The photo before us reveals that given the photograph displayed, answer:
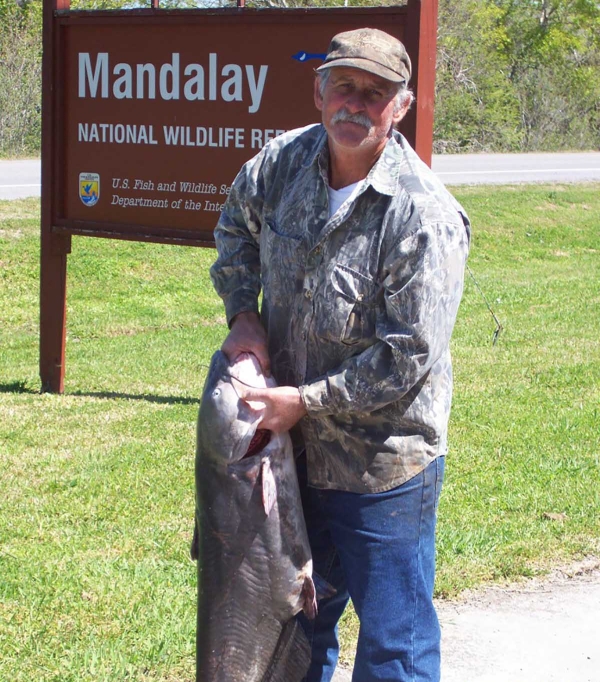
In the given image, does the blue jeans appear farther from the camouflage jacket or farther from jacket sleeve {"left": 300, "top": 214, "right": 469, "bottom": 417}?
jacket sleeve {"left": 300, "top": 214, "right": 469, "bottom": 417}

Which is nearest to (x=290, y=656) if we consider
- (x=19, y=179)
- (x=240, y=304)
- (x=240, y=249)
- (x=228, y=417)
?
(x=228, y=417)

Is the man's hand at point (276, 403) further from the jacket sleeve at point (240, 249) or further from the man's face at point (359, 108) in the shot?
the man's face at point (359, 108)

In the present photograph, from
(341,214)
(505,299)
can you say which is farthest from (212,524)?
(505,299)

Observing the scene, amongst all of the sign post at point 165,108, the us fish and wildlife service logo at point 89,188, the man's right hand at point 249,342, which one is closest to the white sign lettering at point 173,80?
the sign post at point 165,108

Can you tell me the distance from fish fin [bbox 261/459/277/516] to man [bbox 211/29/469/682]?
0.11m

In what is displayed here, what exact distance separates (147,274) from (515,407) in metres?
6.04

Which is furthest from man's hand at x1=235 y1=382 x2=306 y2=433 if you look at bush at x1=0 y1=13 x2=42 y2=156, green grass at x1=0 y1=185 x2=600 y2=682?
bush at x1=0 y1=13 x2=42 y2=156

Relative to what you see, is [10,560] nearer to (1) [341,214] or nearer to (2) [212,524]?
(2) [212,524]

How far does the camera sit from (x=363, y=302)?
2670 millimetres

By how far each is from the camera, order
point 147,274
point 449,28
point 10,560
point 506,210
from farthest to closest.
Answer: point 449,28, point 506,210, point 147,274, point 10,560

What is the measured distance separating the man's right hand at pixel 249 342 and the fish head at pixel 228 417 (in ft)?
0.19

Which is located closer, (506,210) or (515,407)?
(515,407)

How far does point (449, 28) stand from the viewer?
29859mm

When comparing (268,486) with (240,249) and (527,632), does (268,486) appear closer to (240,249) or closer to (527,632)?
(240,249)
